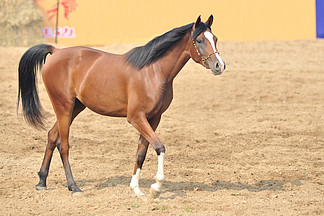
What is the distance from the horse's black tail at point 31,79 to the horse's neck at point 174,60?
162cm

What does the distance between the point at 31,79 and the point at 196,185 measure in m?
2.49

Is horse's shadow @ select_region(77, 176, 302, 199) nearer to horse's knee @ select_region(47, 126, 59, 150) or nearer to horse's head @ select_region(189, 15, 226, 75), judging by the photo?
horse's knee @ select_region(47, 126, 59, 150)

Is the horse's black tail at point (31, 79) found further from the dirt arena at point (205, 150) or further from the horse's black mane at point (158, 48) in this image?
the horse's black mane at point (158, 48)

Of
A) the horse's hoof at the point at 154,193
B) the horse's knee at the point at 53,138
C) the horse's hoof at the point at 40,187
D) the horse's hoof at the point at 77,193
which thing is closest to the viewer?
the horse's hoof at the point at 154,193

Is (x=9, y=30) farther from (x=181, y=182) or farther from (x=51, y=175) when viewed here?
(x=181, y=182)

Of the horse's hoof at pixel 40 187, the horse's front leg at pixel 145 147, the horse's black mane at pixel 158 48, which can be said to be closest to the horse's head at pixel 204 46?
the horse's black mane at pixel 158 48

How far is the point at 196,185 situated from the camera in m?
6.07

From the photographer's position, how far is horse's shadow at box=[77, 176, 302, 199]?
19.3 ft

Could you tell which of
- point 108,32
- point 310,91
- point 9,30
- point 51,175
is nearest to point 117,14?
point 108,32

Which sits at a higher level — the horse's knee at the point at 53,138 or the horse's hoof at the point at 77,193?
the horse's knee at the point at 53,138

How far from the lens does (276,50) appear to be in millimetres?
14273

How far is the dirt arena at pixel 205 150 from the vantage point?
5.31 m

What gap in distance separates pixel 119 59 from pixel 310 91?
704 centimetres

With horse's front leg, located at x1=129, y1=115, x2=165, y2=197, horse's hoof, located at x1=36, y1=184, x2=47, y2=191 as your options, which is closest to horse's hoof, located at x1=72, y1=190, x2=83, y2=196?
horse's hoof, located at x1=36, y1=184, x2=47, y2=191
